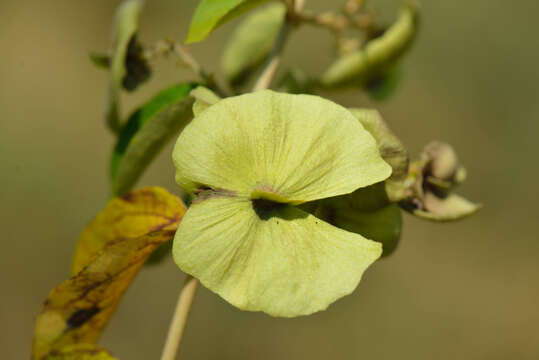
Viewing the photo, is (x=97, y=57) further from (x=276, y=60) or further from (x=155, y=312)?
(x=155, y=312)

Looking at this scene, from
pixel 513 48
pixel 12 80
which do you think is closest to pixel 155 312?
pixel 12 80

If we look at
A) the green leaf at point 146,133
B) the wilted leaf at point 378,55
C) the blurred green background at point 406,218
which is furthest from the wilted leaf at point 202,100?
the blurred green background at point 406,218

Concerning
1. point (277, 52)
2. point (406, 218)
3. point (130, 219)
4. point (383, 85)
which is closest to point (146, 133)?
point (130, 219)

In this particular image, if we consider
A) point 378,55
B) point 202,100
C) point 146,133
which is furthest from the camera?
point 378,55

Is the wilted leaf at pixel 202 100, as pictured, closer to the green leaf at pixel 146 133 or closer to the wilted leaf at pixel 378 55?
the green leaf at pixel 146 133

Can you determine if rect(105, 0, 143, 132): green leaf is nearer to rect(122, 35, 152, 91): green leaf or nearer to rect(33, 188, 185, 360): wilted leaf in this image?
rect(122, 35, 152, 91): green leaf

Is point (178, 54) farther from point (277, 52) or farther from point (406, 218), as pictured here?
point (406, 218)

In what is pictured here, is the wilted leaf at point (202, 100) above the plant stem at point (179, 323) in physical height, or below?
above
